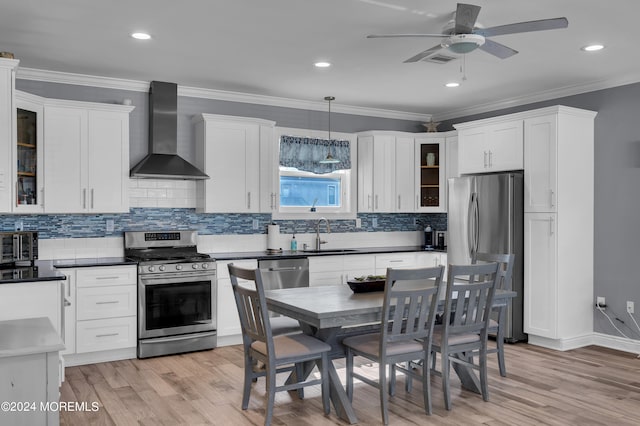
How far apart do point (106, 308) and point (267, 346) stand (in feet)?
7.38

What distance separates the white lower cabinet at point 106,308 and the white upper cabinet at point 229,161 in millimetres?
1165

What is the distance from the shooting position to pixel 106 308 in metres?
4.91

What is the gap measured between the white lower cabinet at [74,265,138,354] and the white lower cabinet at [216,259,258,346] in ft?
2.64

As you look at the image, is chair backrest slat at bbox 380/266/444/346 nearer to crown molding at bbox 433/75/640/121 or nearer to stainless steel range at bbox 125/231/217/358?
stainless steel range at bbox 125/231/217/358

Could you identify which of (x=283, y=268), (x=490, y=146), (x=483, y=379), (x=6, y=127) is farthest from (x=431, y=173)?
(x=6, y=127)

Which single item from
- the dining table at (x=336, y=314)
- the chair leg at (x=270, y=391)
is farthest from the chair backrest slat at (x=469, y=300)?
the chair leg at (x=270, y=391)

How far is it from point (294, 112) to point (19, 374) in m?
4.93

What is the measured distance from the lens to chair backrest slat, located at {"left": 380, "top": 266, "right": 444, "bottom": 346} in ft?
11.0

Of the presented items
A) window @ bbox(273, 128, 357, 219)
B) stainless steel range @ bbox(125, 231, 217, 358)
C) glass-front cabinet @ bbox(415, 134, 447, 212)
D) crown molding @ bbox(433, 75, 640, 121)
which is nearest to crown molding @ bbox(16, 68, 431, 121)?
window @ bbox(273, 128, 357, 219)

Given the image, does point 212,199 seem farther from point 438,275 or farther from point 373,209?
point 438,275

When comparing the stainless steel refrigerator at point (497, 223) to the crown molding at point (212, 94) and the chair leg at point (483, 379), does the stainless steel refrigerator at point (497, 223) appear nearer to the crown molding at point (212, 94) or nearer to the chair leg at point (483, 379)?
the crown molding at point (212, 94)

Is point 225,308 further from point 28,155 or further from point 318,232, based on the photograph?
point 28,155

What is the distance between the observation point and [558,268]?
5.31 m

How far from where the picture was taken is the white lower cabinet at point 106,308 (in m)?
4.81
